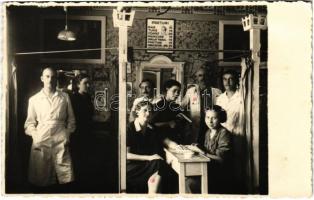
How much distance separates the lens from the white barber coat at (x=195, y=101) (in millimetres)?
1938

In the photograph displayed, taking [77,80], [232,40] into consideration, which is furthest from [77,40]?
[232,40]

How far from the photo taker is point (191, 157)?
6.27 feet

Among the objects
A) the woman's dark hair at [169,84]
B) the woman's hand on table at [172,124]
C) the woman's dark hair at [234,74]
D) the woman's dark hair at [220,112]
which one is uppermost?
the woman's dark hair at [234,74]

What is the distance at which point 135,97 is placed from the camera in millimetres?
1927

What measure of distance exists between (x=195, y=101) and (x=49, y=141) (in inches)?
32.3

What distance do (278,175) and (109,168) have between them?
0.90 metres

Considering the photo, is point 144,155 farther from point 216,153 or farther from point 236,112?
point 236,112

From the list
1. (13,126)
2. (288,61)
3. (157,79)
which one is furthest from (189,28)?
(13,126)

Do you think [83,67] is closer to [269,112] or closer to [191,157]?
[191,157]

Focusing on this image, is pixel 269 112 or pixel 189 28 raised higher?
pixel 189 28

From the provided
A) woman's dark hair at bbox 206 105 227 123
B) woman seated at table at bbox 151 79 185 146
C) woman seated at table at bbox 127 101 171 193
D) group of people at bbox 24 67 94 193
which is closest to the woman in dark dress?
group of people at bbox 24 67 94 193

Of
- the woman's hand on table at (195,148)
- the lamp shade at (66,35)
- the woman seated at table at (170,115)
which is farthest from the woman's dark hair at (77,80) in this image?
the woman's hand on table at (195,148)

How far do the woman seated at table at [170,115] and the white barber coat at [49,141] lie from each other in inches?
18.5

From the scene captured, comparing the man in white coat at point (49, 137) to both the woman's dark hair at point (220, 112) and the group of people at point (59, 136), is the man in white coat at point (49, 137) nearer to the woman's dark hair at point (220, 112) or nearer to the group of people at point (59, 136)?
the group of people at point (59, 136)
